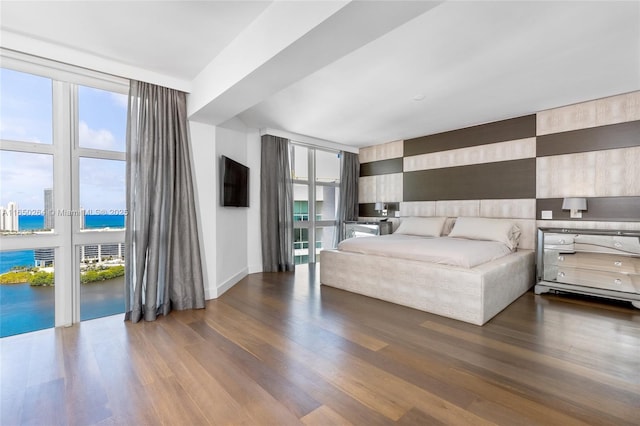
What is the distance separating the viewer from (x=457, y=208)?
484cm

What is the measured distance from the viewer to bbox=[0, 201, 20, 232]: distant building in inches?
Answer: 94.3

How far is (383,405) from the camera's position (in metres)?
1.57

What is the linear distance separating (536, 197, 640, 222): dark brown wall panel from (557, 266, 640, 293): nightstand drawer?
75cm

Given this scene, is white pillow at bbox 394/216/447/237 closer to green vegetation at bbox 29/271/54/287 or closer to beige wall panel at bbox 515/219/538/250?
beige wall panel at bbox 515/219/538/250

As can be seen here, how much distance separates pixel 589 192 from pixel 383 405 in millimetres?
3947

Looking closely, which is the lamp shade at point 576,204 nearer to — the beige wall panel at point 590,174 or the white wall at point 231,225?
the beige wall panel at point 590,174

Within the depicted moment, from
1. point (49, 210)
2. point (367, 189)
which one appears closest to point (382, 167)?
point (367, 189)

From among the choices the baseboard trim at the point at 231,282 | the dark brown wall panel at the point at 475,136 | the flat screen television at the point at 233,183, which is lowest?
the baseboard trim at the point at 231,282

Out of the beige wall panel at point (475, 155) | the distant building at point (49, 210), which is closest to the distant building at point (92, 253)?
the distant building at point (49, 210)

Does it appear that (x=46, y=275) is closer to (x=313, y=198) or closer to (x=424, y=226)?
(x=313, y=198)

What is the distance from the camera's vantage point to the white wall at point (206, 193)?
336 cm

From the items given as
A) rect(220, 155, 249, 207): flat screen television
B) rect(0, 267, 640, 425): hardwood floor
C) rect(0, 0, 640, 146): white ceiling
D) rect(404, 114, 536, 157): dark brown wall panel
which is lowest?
rect(0, 267, 640, 425): hardwood floor

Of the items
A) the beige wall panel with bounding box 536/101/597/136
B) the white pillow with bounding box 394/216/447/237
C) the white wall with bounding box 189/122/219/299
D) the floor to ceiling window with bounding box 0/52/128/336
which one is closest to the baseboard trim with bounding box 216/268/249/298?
the white wall with bounding box 189/122/219/299

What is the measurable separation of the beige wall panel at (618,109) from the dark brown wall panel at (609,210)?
3.10 ft
